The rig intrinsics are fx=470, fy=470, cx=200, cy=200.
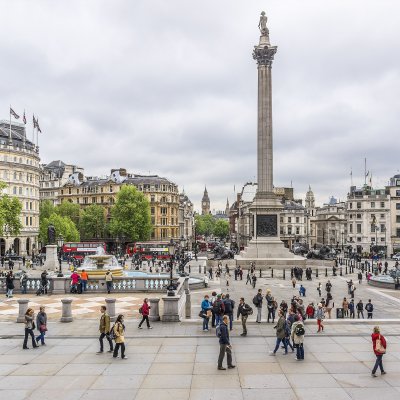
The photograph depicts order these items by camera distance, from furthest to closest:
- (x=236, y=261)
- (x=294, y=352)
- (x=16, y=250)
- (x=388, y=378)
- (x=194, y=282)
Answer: (x=16, y=250) < (x=236, y=261) < (x=194, y=282) < (x=294, y=352) < (x=388, y=378)

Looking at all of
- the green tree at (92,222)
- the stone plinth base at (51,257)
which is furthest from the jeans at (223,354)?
the green tree at (92,222)

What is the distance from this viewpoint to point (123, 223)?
90062 millimetres

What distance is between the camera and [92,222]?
330 ft

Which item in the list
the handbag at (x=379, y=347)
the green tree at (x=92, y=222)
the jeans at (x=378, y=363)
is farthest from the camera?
the green tree at (x=92, y=222)

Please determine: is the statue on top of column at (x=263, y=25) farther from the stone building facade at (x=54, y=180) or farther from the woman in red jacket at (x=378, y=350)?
the stone building facade at (x=54, y=180)

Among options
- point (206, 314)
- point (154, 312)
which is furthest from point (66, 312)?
point (206, 314)

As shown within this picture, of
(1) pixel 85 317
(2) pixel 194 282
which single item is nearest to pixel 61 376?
(1) pixel 85 317

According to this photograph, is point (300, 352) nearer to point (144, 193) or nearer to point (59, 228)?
point (59, 228)

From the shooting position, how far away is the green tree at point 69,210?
10478 cm

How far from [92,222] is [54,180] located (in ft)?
81.5

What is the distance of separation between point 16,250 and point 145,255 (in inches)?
978

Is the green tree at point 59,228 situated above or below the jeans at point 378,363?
above

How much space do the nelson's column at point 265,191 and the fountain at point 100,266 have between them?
23300 mm

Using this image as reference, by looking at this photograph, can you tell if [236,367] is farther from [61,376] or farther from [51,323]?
[51,323]
